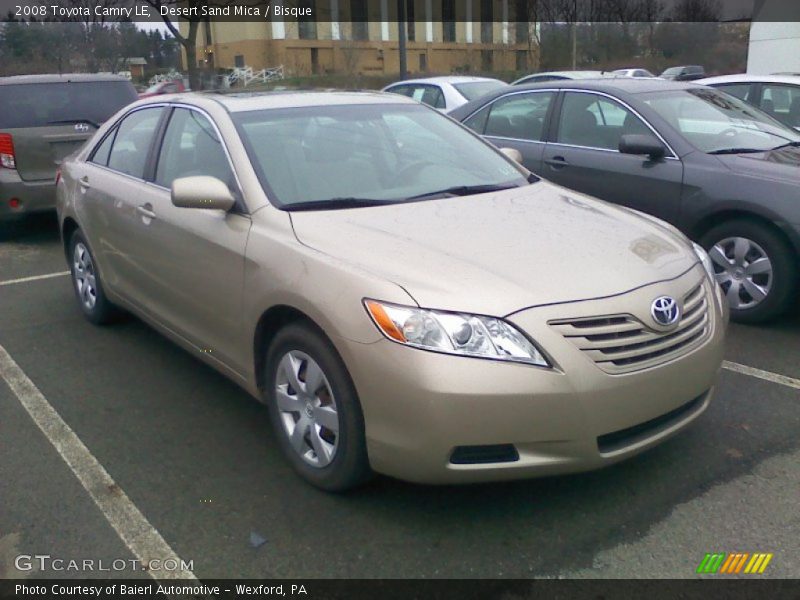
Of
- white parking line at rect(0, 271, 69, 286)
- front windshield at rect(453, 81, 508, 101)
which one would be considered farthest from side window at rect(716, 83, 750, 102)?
white parking line at rect(0, 271, 69, 286)

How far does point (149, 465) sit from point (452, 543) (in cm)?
147

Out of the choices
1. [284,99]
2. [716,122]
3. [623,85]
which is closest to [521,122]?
[623,85]

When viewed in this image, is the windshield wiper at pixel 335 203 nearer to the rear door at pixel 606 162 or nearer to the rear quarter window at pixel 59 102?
the rear door at pixel 606 162

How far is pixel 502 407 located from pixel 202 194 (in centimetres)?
173

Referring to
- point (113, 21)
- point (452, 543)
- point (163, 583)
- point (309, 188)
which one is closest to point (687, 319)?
point (452, 543)

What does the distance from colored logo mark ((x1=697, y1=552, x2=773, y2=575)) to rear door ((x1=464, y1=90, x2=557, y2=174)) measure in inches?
165

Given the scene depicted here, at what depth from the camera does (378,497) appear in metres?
3.42

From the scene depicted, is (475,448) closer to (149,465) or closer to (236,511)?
(236,511)

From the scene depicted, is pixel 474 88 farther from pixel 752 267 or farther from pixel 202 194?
pixel 202 194

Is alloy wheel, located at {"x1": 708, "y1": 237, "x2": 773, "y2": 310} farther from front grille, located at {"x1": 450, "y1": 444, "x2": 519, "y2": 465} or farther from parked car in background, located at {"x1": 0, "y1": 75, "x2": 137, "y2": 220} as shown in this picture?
parked car in background, located at {"x1": 0, "y1": 75, "x2": 137, "y2": 220}

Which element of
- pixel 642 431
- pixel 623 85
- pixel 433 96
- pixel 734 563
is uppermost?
pixel 623 85

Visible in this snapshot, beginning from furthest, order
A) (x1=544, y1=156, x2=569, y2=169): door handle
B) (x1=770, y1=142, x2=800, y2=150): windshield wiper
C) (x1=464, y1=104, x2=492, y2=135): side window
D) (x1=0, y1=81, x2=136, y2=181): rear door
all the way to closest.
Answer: (x1=0, y1=81, x2=136, y2=181): rear door
(x1=464, y1=104, x2=492, y2=135): side window
(x1=544, y1=156, x2=569, y2=169): door handle
(x1=770, y1=142, x2=800, y2=150): windshield wiper

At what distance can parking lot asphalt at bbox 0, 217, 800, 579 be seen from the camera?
3021mm

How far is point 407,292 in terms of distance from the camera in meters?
3.04
